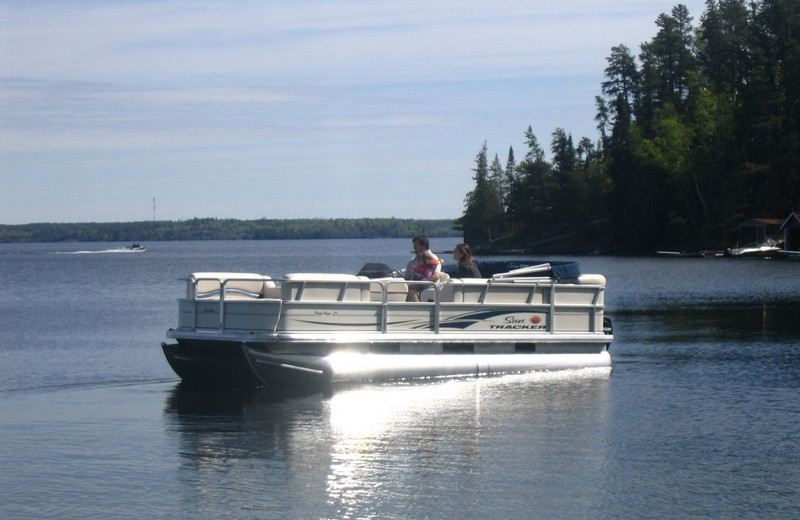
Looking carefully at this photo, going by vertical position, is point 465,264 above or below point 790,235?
below

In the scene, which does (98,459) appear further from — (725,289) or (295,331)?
(725,289)

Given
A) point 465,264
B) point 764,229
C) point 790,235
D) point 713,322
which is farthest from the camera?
point 764,229

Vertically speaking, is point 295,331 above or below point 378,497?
above

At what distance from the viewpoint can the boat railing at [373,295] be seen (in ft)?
56.5

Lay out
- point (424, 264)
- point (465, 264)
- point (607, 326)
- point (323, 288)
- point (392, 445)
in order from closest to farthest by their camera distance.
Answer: point (392, 445) < point (323, 288) < point (424, 264) < point (465, 264) < point (607, 326)

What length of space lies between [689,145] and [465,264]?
8565cm

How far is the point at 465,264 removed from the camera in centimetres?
2050

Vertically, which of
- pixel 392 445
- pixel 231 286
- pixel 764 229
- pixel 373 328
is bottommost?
pixel 392 445

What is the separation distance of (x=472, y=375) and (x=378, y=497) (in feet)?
26.0

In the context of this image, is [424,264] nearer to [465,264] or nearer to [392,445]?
[465,264]

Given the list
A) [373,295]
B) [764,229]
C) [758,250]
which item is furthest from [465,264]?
[764,229]

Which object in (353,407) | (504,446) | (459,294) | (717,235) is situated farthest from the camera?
(717,235)

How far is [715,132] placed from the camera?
97.4m

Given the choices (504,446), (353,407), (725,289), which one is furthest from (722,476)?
(725,289)
